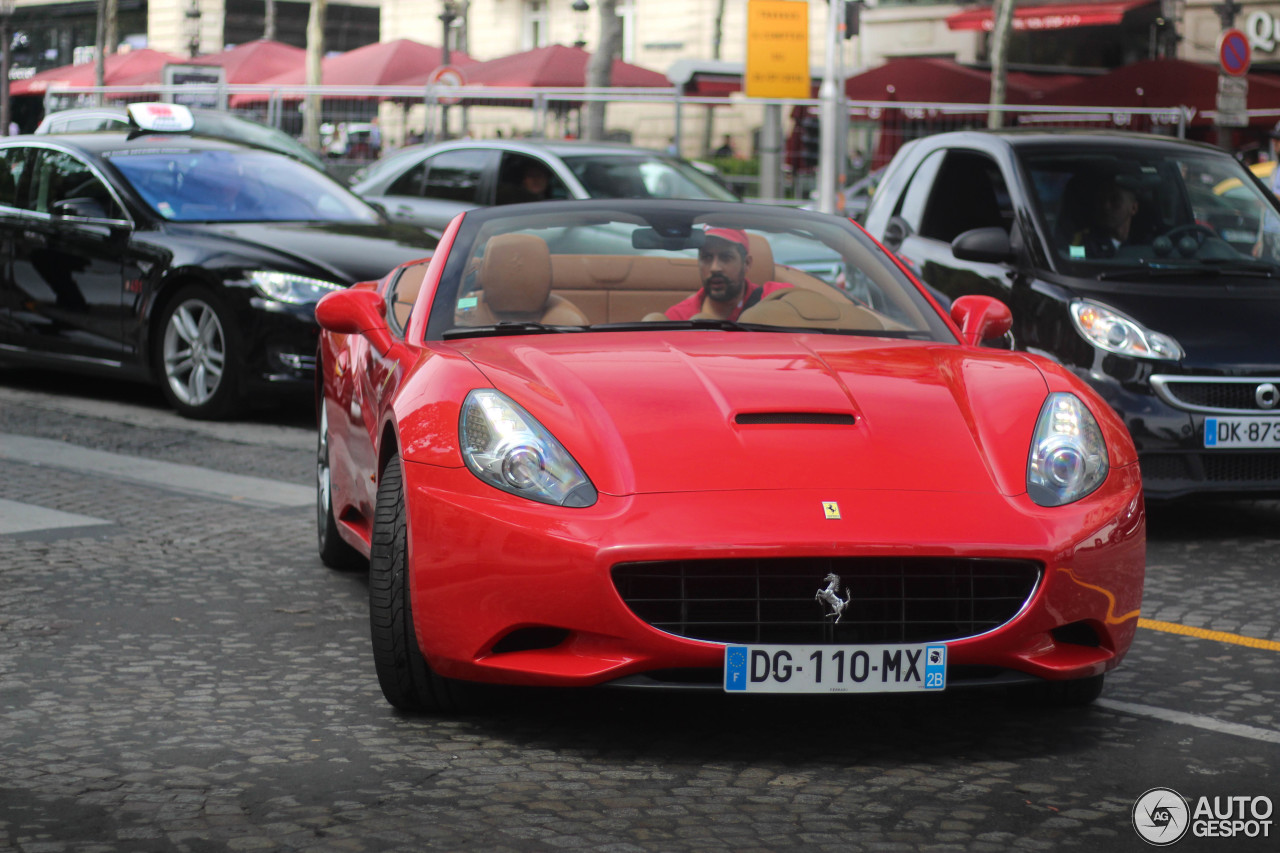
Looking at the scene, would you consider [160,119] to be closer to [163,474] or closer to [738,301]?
[163,474]

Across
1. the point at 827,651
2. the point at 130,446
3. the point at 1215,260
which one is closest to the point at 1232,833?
the point at 827,651

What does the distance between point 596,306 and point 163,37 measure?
5880 centimetres

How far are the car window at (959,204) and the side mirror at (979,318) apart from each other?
3737mm

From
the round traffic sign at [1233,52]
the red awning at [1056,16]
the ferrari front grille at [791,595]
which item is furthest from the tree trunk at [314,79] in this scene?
the ferrari front grille at [791,595]

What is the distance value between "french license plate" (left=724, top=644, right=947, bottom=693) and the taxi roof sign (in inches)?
349

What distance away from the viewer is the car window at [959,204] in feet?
29.5

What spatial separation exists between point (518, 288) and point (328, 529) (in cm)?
151

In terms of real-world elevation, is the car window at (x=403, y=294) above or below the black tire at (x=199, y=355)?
above

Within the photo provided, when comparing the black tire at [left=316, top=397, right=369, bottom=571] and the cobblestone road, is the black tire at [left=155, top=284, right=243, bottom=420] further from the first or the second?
the cobblestone road

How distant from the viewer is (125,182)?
423 inches

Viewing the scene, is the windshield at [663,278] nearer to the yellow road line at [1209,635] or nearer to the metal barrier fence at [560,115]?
the yellow road line at [1209,635]

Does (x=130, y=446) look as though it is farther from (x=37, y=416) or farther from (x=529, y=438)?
(x=529, y=438)

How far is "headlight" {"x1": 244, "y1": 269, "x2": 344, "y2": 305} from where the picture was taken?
32.2 ft

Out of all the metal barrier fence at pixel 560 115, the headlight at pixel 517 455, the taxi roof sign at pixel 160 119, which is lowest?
the headlight at pixel 517 455
